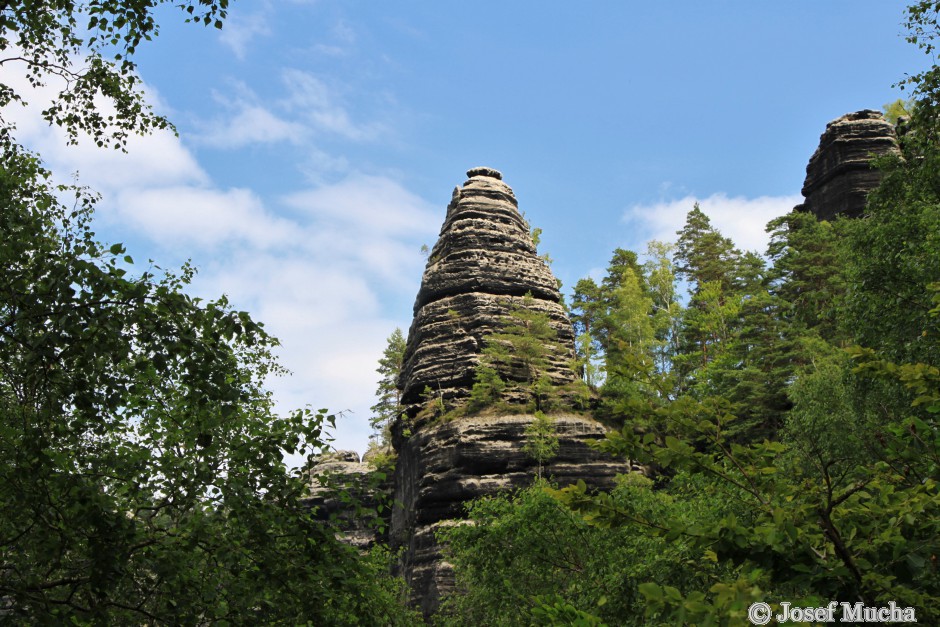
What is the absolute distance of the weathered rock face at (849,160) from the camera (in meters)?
49.0

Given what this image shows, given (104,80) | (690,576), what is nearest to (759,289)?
(690,576)

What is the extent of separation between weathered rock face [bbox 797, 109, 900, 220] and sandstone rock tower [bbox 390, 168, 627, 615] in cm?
1829

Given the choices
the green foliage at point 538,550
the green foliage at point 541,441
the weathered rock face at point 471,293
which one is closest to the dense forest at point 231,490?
the green foliage at point 538,550

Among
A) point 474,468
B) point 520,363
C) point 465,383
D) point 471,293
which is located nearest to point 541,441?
point 474,468

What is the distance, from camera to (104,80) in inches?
448

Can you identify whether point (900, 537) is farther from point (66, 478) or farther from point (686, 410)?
point (66, 478)

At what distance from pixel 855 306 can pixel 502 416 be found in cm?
2029

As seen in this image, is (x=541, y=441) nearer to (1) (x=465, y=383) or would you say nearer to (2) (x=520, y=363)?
(2) (x=520, y=363)

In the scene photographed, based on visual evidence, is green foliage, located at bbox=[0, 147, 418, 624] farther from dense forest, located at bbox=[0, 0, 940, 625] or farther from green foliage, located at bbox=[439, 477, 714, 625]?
green foliage, located at bbox=[439, 477, 714, 625]

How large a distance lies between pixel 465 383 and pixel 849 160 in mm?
Answer: 27452

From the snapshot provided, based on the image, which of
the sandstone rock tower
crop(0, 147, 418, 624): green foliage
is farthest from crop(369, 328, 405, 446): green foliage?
crop(0, 147, 418, 624): green foliage

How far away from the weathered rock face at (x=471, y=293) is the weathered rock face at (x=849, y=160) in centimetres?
1838

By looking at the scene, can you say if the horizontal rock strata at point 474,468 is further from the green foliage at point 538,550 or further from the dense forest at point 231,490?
the dense forest at point 231,490

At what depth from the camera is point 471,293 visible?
45438 mm
